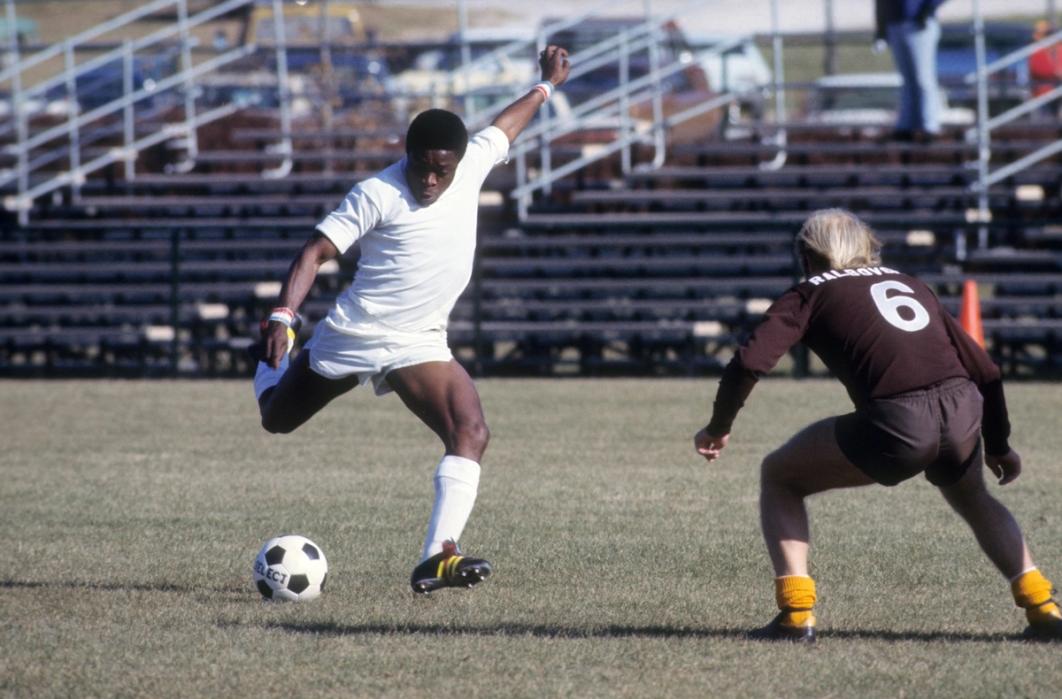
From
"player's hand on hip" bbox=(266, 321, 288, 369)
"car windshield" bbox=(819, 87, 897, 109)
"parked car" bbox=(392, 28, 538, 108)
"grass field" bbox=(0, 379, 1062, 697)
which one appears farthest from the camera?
"car windshield" bbox=(819, 87, 897, 109)

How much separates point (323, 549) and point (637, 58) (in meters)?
18.6

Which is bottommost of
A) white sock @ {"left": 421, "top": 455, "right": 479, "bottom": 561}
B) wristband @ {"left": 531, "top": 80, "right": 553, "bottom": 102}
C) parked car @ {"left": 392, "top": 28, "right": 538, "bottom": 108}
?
white sock @ {"left": 421, "top": 455, "right": 479, "bottom": 561}

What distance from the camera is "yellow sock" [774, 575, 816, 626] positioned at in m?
5.82

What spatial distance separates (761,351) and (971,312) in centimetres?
1084

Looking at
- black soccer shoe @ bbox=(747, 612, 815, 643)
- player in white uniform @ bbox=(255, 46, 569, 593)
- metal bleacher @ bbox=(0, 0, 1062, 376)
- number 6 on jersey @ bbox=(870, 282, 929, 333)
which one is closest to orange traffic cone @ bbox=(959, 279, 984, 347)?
metal bleacher @ bbox=(0, 0, 1062, 376)

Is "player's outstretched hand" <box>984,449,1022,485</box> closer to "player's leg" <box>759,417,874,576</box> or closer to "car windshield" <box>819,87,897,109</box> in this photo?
"player's leg" <box>759,417,874,576</box>

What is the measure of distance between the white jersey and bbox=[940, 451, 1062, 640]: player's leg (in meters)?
2.10

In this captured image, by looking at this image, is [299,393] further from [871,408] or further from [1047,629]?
[1047,629]

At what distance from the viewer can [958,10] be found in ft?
237

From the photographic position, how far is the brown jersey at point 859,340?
5.50m

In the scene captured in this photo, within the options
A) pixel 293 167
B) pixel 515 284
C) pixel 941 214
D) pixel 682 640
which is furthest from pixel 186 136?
pixel 682 640

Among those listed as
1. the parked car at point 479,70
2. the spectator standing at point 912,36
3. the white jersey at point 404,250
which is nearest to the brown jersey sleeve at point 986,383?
the white jersey at point 404,250

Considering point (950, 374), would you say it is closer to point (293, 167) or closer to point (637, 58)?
point (293, 167)

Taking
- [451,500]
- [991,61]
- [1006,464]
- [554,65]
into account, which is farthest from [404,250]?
[991,61]
